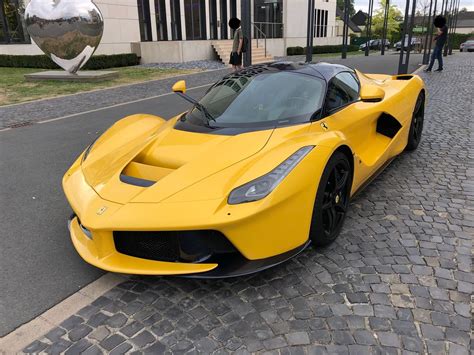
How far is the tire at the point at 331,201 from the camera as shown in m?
2.65

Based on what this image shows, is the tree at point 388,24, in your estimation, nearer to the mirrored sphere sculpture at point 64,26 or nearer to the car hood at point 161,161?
the mirrored sphere sculpture at point 64,26

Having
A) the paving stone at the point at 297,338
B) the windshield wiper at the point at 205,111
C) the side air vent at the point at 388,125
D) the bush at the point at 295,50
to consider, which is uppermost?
the windshield wiper at the point at 205,111

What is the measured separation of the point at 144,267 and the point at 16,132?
5.64 meters

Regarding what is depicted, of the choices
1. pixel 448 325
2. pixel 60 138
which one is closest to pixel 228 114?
pixel 448 325

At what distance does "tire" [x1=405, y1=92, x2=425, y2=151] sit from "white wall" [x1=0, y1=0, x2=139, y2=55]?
16.7 m

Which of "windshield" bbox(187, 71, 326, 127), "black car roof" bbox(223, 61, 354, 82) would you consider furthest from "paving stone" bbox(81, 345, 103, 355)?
"black car roof" bbox(223, 61, 354, 82)

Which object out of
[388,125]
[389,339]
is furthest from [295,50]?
[389,339]

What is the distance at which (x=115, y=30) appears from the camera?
19.5 meters

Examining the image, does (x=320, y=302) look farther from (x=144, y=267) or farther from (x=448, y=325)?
(x=144, y=267)

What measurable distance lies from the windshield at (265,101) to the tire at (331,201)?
47 centimetres

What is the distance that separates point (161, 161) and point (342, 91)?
1740 mm

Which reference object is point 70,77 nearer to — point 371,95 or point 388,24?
point 371,95

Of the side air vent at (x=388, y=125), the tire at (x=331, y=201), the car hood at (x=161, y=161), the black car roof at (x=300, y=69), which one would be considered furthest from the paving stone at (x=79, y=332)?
the side air vent at (x=388, y=125)

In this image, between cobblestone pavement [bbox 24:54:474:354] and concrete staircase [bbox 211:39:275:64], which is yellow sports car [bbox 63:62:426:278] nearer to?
A: cobblestone pavement [bbox 24:54:474:354]
